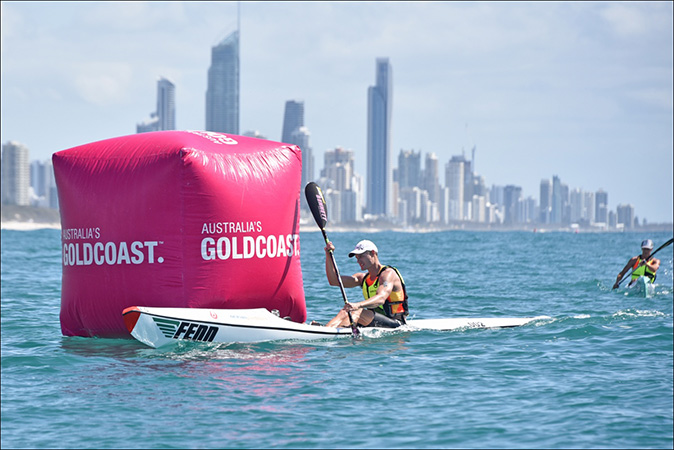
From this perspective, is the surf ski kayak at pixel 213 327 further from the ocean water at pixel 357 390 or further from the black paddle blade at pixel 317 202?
the black paddle blade at pixel 317 202

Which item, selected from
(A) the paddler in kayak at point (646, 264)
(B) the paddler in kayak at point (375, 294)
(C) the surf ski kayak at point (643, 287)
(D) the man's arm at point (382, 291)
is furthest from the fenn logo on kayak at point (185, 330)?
(A) the paddler in kayak at point (646, 264)

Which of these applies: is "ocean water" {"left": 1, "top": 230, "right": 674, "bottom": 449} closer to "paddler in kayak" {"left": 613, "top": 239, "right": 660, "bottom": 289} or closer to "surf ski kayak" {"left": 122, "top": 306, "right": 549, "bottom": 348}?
"surf ski kayak" {"left": 122, "top": 306, "right": 549, "bottom": 348}

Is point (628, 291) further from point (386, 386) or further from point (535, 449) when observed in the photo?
point (535, 449)

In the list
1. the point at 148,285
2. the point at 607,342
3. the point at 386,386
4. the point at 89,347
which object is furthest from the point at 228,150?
the point at 607,342

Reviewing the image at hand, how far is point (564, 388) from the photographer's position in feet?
30.1

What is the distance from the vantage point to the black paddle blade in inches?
520

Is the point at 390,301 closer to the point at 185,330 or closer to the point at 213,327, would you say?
the point at 213,327

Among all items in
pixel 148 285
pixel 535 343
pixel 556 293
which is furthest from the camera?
pixel 556 293

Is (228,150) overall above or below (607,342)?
above

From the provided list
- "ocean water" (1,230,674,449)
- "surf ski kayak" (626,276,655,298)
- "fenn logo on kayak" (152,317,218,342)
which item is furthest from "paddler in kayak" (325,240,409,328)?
"surf ski kayak" (626,276,655,298)

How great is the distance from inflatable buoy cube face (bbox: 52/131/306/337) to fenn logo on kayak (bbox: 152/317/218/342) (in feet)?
1.12

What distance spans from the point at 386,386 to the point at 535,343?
3.64 meters

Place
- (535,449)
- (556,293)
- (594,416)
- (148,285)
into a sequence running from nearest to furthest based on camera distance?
1. (535,449)
2. (594,416)
3. (148,285)
4. (556,293)

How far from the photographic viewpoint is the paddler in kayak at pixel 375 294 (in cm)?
1220
